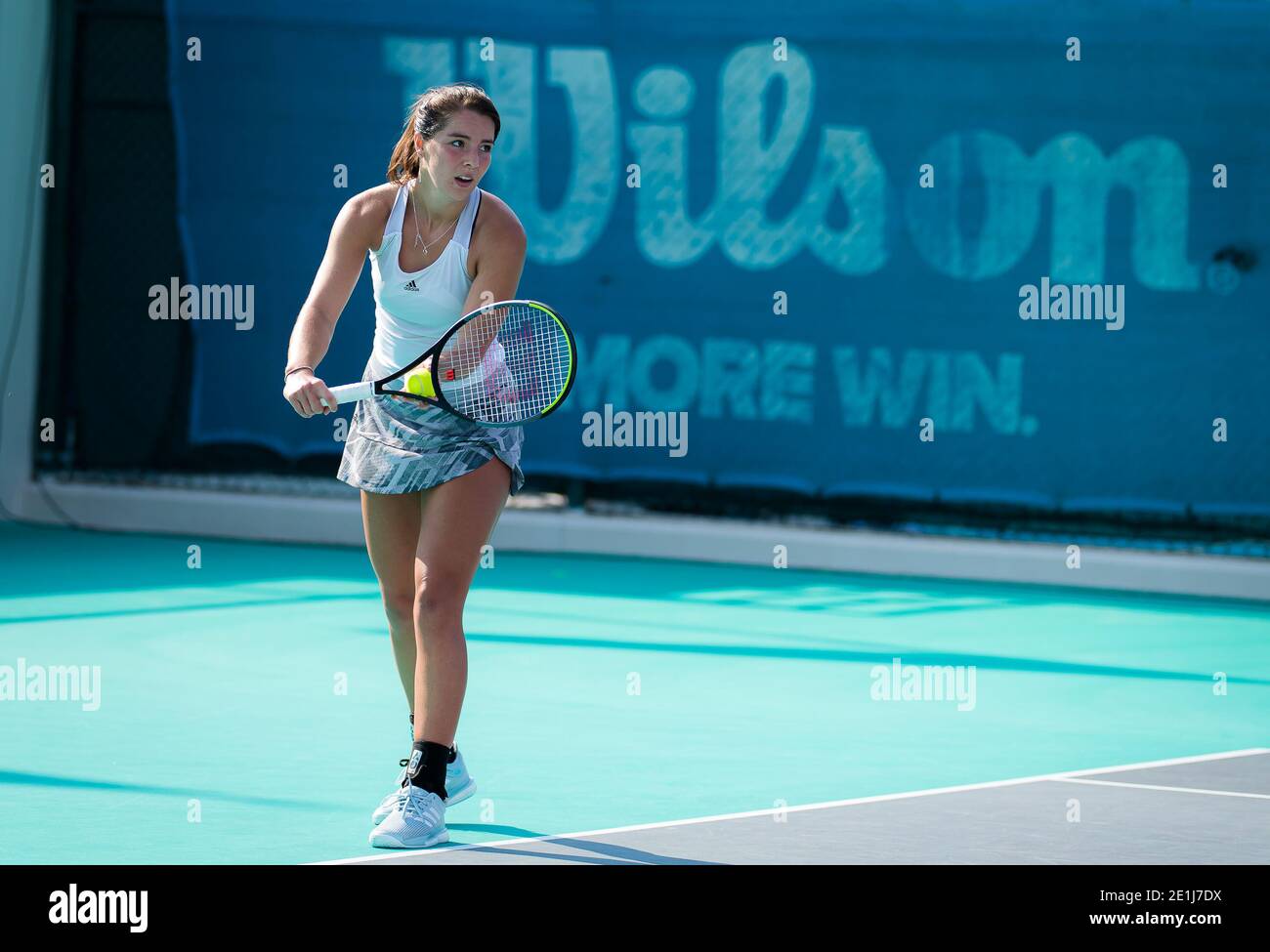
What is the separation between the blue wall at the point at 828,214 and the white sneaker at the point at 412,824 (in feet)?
20.9

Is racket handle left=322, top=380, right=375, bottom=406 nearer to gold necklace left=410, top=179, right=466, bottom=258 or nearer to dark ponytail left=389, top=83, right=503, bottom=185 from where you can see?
gold necklace left=410, top=179, right=466, bottom=258

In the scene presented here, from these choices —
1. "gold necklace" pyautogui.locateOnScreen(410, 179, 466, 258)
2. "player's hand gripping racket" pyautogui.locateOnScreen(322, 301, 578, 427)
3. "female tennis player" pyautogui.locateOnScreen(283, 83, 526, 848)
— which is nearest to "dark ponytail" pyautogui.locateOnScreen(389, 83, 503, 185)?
"female tennis player" pyautogui.locateOnScreen(283, 83, 526, 848)

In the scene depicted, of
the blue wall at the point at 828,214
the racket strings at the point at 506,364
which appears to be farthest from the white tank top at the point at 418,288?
the blue wall at the point at 828,214

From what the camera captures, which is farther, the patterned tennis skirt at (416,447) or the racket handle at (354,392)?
the patterned tennis skirt at (416,447)

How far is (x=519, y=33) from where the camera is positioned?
1151 cm

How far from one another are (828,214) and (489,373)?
6.26 metres

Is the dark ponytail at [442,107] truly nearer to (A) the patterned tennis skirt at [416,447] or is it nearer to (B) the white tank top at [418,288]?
(B) the white tank top at [418,288]

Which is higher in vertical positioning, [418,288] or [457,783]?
[418,288]

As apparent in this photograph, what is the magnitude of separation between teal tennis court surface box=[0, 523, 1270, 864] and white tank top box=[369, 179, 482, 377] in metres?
1.25

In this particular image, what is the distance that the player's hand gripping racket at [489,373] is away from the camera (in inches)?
198

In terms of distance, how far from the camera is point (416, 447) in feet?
16.9

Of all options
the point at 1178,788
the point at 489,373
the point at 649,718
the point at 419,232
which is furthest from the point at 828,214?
the point at 489,373

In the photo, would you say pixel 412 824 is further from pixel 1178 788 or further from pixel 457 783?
pixel 1178 788
